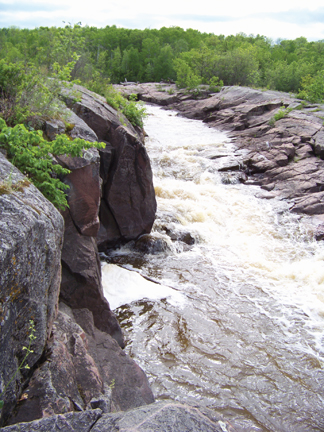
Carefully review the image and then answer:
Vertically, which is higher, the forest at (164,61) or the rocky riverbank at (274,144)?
the forest at (164,61)

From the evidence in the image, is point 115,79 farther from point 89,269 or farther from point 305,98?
point 89,269

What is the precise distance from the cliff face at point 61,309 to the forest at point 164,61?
3305 mm

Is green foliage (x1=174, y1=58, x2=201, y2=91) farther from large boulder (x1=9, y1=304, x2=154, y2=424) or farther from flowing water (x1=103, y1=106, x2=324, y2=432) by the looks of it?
large boulder (x1=9, y1=304, x2=154, y2=424)

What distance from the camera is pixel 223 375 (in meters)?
5.81

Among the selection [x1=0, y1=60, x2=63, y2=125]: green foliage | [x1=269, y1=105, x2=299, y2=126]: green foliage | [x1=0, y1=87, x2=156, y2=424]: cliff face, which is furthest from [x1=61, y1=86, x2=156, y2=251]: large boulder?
[x1=269, y1=105, x2=299, y2=126]: green foliage

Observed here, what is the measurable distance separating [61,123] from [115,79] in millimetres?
59877

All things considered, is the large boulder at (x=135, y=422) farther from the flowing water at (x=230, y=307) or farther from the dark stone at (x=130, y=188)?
the dark stone at (x=130, y=188)

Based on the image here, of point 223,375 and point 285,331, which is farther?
point 285,331

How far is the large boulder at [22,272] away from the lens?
8.79 ft

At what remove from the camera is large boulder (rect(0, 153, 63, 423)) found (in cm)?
268

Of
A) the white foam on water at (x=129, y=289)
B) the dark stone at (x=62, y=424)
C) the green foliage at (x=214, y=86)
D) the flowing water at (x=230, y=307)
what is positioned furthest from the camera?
the green foliage at (x=214, y=86)

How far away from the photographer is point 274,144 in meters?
18.8

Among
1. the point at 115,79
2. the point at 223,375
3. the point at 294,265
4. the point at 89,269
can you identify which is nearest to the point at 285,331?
the point at 223,375

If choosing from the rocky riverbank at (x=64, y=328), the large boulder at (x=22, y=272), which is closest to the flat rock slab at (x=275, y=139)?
the rocky riverbank at (x=64, y=328)
